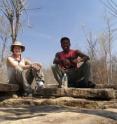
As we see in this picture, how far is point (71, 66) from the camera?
24.8ft

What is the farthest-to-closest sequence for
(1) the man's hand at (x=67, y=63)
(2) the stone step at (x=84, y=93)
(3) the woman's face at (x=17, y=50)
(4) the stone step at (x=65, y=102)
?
(1) the man's hand at (x=67, y=63) → (3) the woman's face at (x=17, y=50) → (2) the stone step at (x=84, y=93) → (4) the stone step at (x=65, y=102)

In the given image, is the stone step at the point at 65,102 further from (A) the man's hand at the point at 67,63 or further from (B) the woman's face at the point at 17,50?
(A) the man's hand at the point at 67,63

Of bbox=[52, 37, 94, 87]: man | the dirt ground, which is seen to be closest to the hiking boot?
bbox=[52, 37, 94, 87]: man

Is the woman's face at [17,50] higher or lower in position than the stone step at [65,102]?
higher

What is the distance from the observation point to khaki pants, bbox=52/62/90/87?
23.3 ft

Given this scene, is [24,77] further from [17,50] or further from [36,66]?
[17,50]

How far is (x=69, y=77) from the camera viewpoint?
7367 mm

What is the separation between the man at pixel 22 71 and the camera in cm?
673

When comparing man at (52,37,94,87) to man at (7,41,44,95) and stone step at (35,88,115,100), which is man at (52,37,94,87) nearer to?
man at (7,41,44,95)

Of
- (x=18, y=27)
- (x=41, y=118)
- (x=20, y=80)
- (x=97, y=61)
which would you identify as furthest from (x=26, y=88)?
(x=97, y=61)

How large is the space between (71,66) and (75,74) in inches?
11.1

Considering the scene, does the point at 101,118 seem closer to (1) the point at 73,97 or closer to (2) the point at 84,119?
(2) the point at 84,119

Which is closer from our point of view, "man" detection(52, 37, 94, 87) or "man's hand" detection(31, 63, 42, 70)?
"man's hand" detection(31, 63, 42, 70)

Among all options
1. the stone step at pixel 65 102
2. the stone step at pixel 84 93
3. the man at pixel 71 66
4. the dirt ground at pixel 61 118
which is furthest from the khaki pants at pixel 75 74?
the dirt ground at pixel 61 118
